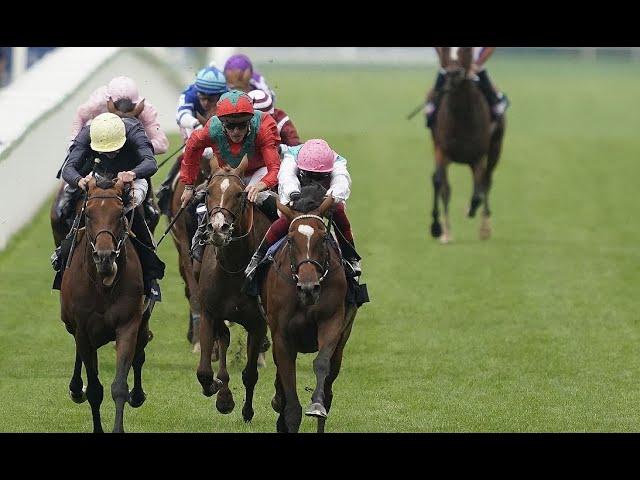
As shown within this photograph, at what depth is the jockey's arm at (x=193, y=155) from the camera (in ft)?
37.2

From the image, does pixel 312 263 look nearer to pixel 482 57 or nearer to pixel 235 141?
pixel 235 141

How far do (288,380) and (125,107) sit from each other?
11.1ft

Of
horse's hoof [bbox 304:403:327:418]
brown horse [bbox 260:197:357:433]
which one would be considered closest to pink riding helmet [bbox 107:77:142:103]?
brown horse [bbox 260:197:357:433]

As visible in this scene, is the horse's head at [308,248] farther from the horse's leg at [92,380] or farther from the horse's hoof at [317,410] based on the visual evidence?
the horse's leg at [92,380]

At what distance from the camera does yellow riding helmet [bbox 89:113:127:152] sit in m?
11.1

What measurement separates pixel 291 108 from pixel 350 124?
2473mm

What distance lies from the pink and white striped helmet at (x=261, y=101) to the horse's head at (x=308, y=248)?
3.44 m

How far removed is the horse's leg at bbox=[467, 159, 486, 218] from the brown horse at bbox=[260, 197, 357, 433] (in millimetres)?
9040

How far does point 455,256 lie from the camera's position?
1923 cm

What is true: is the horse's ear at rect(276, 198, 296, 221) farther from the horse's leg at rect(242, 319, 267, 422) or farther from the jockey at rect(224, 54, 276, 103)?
the jockey at rect(224, 54, 276, 103)

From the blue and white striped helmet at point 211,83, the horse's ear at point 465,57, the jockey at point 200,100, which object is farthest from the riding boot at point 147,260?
the horse's ear at point 465,57

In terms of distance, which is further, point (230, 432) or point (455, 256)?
point (455, 256)
